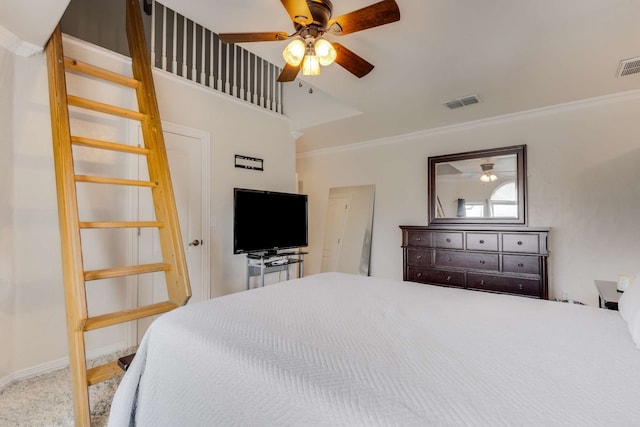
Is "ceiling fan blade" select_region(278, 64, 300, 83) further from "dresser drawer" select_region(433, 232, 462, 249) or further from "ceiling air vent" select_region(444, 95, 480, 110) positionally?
"dresser drawer" select_region(433, 232, 462, 249)

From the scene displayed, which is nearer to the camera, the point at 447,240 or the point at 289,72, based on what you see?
the point at 289,72

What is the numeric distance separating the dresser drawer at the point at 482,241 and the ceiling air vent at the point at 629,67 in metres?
1.78

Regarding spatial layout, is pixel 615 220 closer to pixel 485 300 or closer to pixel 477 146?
pixel 477 146

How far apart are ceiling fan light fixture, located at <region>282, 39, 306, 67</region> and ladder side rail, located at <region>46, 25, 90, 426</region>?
4.36ft

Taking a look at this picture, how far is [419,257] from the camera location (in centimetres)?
387

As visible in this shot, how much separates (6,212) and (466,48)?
3471mm

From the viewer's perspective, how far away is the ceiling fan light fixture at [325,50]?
6.15ft

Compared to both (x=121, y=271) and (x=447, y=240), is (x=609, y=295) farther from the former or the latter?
(x=121, y=271)

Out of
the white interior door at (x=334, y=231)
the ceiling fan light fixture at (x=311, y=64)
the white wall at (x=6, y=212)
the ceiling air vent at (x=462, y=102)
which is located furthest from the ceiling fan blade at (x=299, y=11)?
the white interior door at (x=334, y=231)

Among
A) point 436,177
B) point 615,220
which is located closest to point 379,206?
point 436,177

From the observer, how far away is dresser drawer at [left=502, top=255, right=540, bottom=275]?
3.16 meters

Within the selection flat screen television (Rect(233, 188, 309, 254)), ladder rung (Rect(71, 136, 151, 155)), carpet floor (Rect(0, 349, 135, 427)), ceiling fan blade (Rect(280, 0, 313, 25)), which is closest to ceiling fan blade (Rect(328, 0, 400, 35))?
ceiling fan blade (Rect(280, 0, 313, 25))

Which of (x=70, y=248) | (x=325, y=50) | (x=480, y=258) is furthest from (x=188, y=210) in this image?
(x=480, y=258)

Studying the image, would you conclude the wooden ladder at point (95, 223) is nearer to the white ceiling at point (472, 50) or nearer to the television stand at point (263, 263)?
the white ceiling at point (472, 50)
